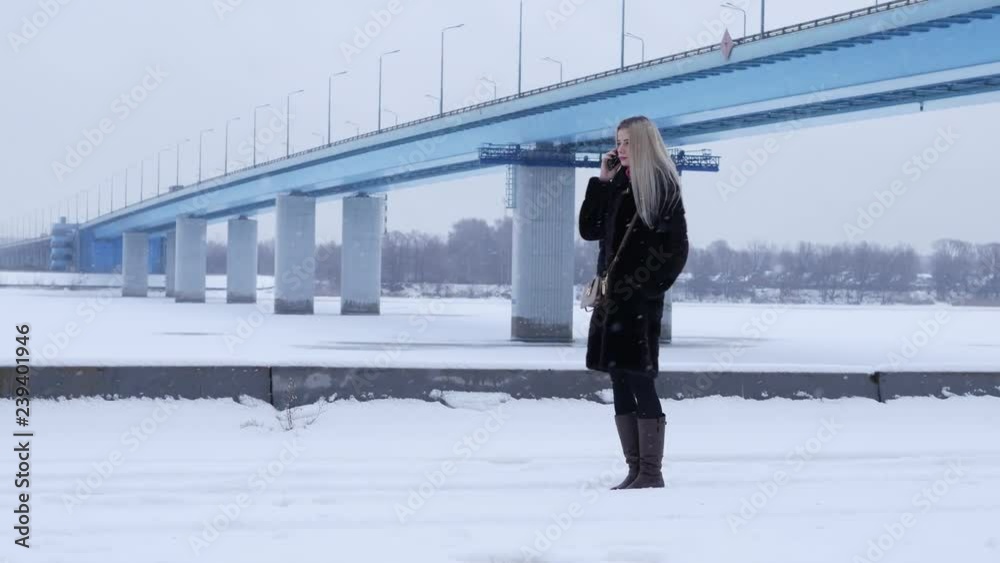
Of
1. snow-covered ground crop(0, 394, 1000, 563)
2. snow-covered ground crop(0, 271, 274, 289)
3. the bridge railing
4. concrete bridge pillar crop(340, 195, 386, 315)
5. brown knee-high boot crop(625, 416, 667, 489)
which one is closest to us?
snow-covered ground crop(0, 394, 1000, 563)

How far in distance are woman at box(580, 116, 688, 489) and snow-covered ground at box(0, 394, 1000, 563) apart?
17.6 inches

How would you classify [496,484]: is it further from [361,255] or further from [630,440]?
[361,255]

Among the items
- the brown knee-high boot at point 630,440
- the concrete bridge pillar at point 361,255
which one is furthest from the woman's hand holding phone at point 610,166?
the concrete bridge pillar at point 361,255

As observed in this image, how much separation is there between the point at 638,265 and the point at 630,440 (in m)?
0.96

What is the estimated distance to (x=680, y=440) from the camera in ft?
27.7

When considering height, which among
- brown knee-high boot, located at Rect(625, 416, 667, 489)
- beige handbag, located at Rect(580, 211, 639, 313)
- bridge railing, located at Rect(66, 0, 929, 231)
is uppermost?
bridge railing, located at Rect(66, 0, 929, 231)

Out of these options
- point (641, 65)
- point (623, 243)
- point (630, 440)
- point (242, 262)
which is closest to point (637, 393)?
point (630, 440)

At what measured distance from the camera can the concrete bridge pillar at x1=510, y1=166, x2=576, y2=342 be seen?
128 feet

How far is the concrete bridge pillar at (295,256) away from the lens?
60.6 metres

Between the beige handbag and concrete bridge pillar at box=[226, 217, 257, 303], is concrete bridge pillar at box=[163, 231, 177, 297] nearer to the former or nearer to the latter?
concrete bridge pillar at box=[226, 217, 257, 303]

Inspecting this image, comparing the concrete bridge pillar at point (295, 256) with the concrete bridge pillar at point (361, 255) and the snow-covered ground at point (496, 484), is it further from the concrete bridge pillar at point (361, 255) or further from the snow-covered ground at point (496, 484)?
the snow-covered ground at point (496, 484)

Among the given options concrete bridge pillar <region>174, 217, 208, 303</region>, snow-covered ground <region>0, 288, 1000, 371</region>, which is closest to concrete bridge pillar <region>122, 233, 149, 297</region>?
concrete bridge pillar <region>174, 217, 208, 303</region>

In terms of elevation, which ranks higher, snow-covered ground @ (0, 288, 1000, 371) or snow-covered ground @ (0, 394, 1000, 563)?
snow-covered ground @ (0, 394, 1000, 563)

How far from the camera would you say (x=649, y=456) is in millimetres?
6219
